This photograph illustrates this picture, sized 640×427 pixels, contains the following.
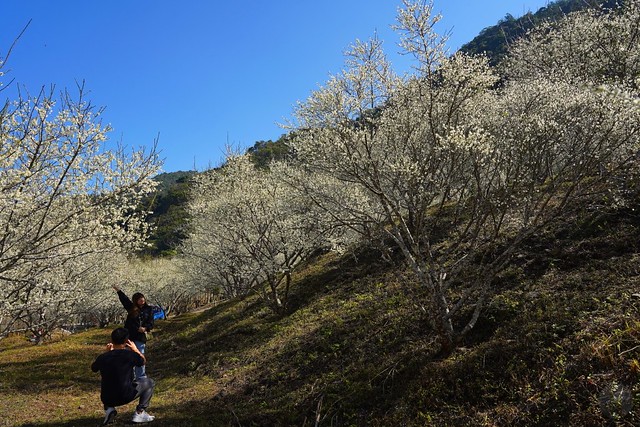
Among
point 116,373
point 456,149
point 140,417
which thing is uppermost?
point 456,149

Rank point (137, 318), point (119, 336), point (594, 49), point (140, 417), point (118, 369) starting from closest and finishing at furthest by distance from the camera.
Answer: point (118, 369) → point (119, 336) → point (140, 417) → point (137, 318) → point (594, 49)

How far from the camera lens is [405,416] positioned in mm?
6863

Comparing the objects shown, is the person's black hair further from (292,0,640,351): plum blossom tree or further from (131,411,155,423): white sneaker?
(292,0,640,351): plum blossom tree

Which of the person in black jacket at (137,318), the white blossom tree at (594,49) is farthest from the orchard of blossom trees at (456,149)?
the white blossom tree at (594,49)

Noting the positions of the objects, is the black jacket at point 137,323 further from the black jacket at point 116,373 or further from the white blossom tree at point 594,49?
the white blossom tree at point 594,49

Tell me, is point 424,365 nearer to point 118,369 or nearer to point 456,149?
point 456,149

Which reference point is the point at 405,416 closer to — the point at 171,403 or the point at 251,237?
the point at 171,403

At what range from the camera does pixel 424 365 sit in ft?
26.2

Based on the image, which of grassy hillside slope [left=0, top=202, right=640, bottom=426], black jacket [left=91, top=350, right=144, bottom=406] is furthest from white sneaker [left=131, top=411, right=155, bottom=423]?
black jacket [left=91, top=350, right=144, bottom=406]

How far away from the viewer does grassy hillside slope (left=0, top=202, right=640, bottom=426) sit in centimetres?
583

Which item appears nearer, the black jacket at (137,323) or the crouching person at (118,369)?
the crouching person at (118,369)

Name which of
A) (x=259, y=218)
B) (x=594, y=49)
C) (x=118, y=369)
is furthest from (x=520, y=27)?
(x=118, y=369)

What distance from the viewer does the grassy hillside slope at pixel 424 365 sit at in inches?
229

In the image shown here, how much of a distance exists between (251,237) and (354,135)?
11.3m
